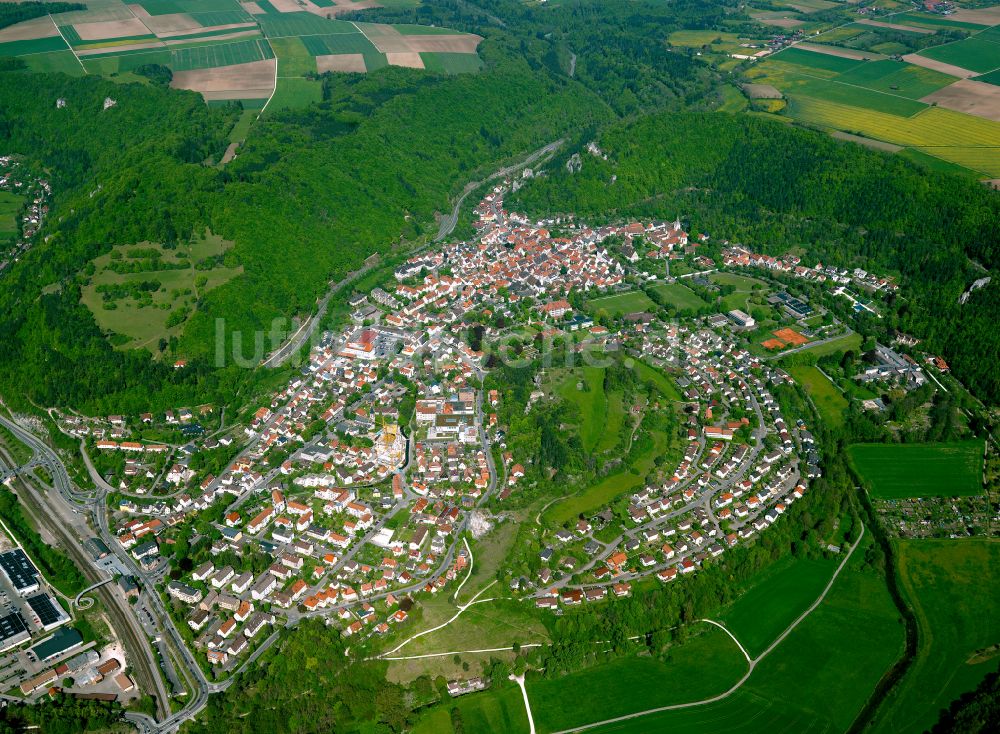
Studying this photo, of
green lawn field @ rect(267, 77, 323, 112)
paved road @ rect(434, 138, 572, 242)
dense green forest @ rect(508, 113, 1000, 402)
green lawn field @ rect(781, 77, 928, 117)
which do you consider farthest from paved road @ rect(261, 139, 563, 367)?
green lawn field @ rect(781, 77, 928, 117)

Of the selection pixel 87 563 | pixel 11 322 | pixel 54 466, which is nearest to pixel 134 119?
pixel 11 322

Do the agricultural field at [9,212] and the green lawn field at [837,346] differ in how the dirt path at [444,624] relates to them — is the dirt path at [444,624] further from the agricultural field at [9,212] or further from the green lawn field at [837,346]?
the agricultural field at [9,212]

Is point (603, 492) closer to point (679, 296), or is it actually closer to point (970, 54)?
point (679, 296)

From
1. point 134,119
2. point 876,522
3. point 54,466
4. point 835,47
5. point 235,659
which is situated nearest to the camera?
point 235,659

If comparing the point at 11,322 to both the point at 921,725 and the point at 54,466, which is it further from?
the point at 921,725

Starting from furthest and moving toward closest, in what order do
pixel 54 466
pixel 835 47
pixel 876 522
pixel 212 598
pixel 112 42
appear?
pixel 835 47 → pixel 112 42 → pixel 54 466 → pixel 876 522 → pixel 212 598

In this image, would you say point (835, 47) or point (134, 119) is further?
point (835, 47)

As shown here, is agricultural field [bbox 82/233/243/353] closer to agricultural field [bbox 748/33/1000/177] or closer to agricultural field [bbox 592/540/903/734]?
agricultural field [bbox 592/540/903/734]
